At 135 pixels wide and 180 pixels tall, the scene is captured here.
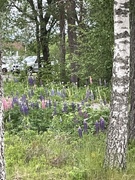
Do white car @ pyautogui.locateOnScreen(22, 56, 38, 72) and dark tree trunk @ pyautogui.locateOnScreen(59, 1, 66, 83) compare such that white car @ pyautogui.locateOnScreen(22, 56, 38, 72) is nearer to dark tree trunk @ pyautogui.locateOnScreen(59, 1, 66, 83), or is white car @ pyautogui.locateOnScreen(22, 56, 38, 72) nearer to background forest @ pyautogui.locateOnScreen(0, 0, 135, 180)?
dark tree trunk @ pyautogui.locateOnScreen(59, 1, 66, 83)

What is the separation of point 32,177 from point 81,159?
0.79 meters

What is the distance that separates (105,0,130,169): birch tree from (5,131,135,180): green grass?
0.72ft

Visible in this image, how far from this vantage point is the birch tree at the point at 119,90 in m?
5.18

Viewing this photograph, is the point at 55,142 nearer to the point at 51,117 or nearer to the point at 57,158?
the point at 57,158

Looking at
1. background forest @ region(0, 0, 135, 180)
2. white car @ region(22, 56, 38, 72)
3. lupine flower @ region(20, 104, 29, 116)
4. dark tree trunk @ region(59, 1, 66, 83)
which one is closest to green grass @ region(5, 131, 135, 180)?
background forest @ region(0, 0, 135, 180)

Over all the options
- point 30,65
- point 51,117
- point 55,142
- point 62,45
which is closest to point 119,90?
point 55,142

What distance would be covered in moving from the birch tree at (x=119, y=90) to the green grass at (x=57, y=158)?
0.72 ft

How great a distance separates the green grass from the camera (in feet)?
17.2

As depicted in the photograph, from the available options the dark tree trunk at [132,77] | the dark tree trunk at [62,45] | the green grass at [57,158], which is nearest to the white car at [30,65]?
the dark tree trunk at [62,45]

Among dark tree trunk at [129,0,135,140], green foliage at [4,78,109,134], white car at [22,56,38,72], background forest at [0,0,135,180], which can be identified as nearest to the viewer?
background forest at [0,0,135,180]

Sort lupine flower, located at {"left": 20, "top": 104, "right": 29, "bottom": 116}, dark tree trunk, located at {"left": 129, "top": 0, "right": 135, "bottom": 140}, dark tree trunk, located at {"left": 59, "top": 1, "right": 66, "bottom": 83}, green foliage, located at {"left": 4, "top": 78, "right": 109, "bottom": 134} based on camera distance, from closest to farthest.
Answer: dark tree trunk, located at {"left": 129, "top": 0, "right": 135, "bottom": 140} → green foliage, located at {"left": 4, "top": 78, "right": 109, "bottom": 134} → lupine flower, located at {"left": 20, "top": 104, "right": 29, "bottom": 116} → dark tree trunk, located at {"left": 59, "top": 1, "right": 66, "bottom": 83}

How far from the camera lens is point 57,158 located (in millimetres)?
5805

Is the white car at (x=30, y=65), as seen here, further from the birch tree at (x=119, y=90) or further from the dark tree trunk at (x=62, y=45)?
the birch tree at (x=119, y=90)

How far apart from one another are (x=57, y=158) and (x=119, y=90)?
1.30 m
